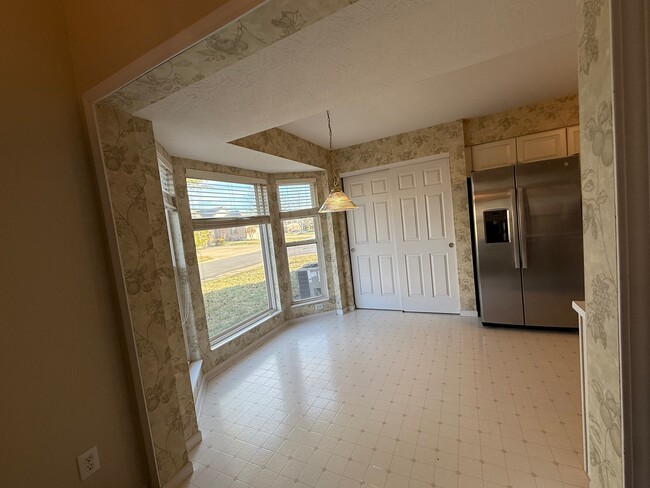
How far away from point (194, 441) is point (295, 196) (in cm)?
308

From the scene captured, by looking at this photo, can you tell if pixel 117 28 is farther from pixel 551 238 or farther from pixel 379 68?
pixel 551 238

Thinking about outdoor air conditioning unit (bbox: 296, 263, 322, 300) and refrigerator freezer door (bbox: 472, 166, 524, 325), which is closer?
refrigerator freezer door (bbox: 472, 166, 524, 325)

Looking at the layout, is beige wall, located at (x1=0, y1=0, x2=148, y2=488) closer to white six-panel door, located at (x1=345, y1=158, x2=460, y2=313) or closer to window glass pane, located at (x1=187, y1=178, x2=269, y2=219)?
window glass pane, located at (x1=187, y1=178, x2=269, y2=219)

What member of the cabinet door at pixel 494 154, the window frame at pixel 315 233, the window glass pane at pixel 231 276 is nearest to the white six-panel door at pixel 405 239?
the cabinet door at pixel 494 154

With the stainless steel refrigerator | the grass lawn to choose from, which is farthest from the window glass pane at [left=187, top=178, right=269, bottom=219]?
the stainless steel refrigerator

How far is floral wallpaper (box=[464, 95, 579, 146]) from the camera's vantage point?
301 cm

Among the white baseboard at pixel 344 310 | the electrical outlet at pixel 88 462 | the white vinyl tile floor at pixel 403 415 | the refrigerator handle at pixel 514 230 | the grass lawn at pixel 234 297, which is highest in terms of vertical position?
the refrigerator handle at pixel 514 230

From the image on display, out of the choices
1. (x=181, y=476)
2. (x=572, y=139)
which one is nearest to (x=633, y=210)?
(x=181, y=476)

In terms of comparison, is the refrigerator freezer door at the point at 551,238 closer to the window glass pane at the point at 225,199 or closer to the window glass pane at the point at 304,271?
the window glass pane at the point at 304,271

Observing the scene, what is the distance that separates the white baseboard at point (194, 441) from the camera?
1.82m

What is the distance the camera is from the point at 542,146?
3.14m

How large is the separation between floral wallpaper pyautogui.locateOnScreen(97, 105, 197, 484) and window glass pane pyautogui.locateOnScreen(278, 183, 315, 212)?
2363 mm

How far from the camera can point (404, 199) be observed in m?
3.85

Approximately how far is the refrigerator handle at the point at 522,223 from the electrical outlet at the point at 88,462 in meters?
3.75
